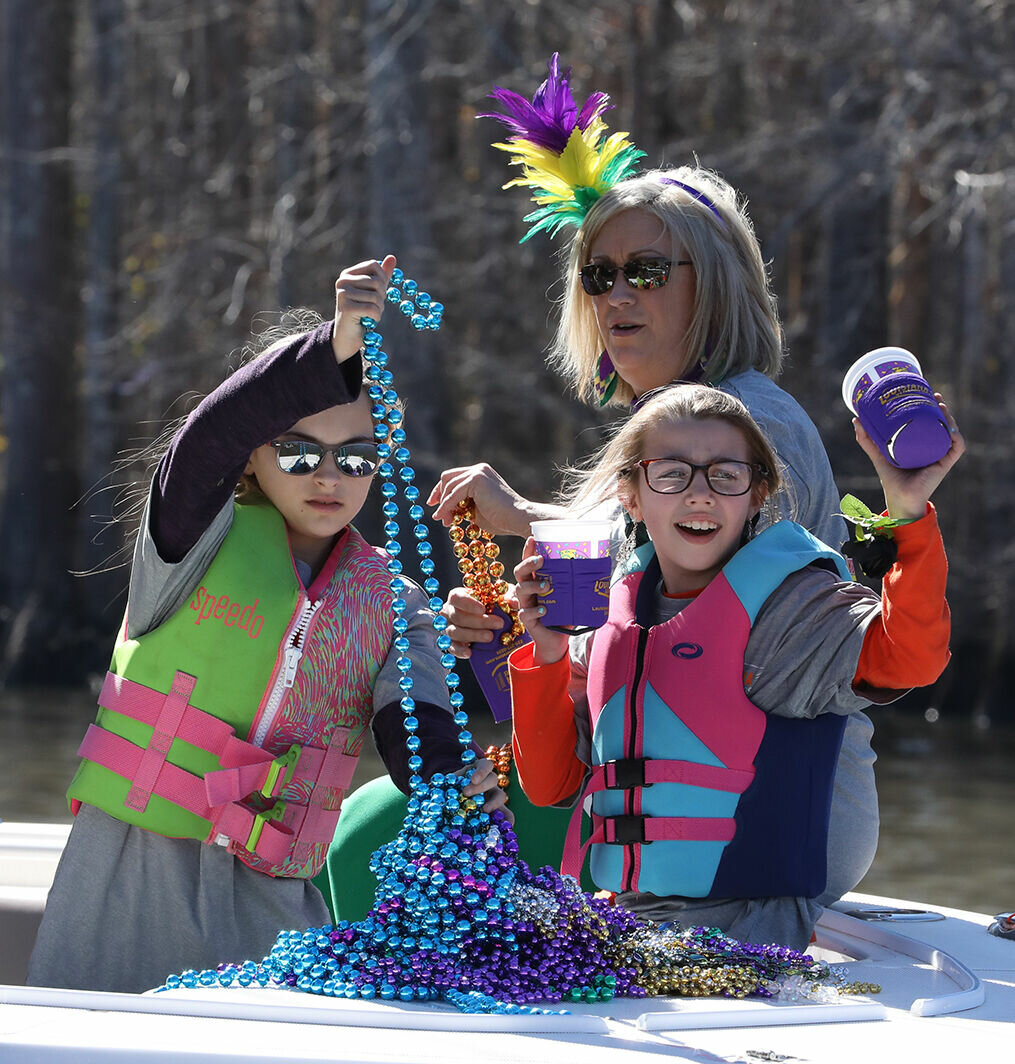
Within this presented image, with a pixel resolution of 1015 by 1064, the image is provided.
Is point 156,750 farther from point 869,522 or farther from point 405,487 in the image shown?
point 869,522

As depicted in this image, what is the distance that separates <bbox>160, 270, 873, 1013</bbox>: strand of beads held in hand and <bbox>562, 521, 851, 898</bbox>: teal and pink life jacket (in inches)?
6.7

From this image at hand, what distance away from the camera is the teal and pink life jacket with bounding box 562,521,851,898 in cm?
273

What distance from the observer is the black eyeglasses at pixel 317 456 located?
2.87m

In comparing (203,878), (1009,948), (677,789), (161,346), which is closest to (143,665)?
(203,878)

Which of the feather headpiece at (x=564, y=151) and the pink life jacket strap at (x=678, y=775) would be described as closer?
the pink life jacket strap at (x=678, y=775)

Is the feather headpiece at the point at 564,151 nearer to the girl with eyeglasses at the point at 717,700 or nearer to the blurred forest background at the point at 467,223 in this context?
the girl with eyeglasses at the point at 717,700

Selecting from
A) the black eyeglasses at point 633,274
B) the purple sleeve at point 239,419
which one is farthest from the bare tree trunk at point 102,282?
the purple sleeve at point 239,419

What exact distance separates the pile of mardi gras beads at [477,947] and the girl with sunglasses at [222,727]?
283 mm

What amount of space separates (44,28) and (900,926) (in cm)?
1317

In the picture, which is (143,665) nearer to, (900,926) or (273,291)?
(900,926)

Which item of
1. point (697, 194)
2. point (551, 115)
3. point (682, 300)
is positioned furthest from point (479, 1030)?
point (551, 115)

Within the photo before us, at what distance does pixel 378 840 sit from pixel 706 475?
1.17m

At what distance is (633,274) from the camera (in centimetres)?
335

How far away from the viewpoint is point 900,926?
10.1 ft
